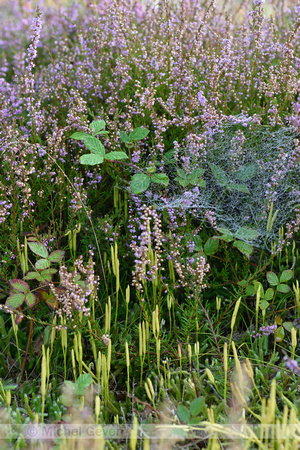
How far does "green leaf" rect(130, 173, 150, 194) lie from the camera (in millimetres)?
2158

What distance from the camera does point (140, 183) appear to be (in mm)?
2197

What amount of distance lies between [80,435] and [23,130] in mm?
2050

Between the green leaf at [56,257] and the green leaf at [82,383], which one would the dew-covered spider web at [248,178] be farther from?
the green leaf at [82,383]

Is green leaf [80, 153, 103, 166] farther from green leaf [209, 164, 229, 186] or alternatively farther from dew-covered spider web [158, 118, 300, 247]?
green leaf [209, 164, 229, 186]

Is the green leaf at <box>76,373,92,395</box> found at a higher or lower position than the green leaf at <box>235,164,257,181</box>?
lower

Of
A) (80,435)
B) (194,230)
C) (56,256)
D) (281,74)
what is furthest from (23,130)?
(80,435)

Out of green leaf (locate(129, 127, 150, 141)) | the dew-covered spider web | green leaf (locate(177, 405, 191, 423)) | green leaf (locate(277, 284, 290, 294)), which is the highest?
green leaf (locate(129, 127, 150, 141))

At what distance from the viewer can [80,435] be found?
1511 millimetres

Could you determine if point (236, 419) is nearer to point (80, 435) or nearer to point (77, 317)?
point (80, 435)

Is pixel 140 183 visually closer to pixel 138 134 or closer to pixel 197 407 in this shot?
pixel 138 134

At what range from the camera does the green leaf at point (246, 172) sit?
7.97 ft

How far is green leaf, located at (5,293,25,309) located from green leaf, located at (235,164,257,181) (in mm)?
1410

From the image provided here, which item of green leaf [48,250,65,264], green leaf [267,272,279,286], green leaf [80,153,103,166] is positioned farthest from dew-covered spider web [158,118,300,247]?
green leaf [48,250,65,264]

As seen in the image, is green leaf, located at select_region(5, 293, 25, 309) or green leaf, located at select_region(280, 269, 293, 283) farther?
green leaf, located at select_region(280, 269, 293, 283)
